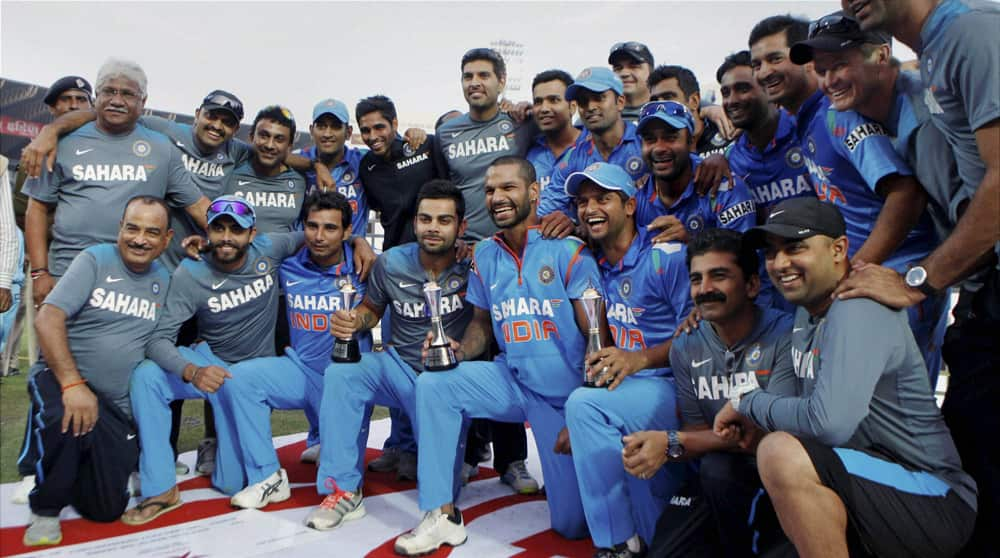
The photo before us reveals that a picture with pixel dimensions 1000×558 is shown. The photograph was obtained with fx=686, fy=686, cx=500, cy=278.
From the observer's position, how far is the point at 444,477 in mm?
3508

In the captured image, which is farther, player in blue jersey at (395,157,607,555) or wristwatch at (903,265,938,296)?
player in blue jersey at (395,157,607,555)

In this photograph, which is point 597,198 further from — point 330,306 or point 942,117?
point 330,306

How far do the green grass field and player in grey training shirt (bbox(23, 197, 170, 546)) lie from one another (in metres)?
1.14

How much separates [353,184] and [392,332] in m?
1.49

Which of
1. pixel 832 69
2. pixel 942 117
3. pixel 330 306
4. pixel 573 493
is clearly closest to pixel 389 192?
pixel 330 306

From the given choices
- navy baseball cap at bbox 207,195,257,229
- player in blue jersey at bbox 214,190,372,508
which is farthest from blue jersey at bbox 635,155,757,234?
navy baseball cap at bbox 207,195,257,229

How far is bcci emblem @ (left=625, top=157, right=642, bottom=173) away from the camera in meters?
4.26

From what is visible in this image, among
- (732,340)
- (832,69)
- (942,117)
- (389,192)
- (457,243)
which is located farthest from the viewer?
(389,192)

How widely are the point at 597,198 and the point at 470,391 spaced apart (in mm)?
1236

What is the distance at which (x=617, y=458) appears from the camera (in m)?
3.16

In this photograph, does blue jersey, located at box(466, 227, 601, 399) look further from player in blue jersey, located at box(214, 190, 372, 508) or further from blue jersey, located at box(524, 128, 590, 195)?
player in blue jersey, located at box(214, 190, 372, 508)

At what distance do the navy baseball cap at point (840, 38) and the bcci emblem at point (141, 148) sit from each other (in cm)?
397

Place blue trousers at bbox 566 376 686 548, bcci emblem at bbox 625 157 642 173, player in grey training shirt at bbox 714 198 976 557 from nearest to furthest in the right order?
player in grey training shirt at bbox 714 198 976 557 → blue trousers at bbox 566 376 686 548 → bcci emblem at bbox 625 157 642 173

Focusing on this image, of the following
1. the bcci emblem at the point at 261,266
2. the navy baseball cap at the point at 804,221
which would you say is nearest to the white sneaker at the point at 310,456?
the bcci emblem at the point at 261,266
